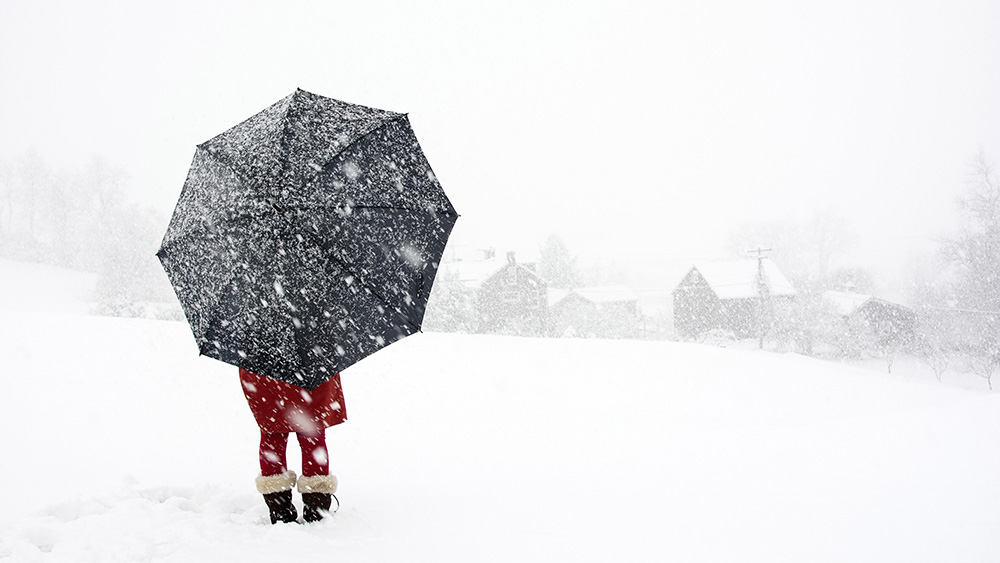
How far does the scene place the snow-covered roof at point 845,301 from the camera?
34281 mm

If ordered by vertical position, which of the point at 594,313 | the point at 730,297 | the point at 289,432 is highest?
the point at 289,432

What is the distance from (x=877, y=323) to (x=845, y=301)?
9.11 feet

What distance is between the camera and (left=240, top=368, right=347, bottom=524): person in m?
3.08

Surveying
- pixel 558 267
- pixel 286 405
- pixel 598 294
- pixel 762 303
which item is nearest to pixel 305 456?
pixel 286 405

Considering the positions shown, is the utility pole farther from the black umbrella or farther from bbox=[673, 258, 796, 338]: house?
the black umbrella

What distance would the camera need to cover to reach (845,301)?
35781 millimetres

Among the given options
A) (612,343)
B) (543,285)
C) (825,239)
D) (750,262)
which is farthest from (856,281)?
(612,343)

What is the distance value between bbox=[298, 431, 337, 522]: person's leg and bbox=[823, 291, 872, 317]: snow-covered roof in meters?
38.5

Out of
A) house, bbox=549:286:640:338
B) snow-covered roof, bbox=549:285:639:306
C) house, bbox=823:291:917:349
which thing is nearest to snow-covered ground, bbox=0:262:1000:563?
house, bbox=549:286:640:338

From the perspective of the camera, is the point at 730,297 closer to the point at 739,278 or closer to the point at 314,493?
the point at 739,278

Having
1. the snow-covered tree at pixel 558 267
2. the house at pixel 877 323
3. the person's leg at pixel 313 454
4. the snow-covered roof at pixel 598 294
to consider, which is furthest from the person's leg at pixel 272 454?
the snow-covered tree at pixel 558 267

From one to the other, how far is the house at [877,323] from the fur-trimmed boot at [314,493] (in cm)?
3818

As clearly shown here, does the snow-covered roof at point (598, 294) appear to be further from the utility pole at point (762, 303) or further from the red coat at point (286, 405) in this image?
the red coat at point (286, 405)

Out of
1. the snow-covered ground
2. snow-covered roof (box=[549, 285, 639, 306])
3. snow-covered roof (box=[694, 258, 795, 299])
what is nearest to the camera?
the snow-covered ground
